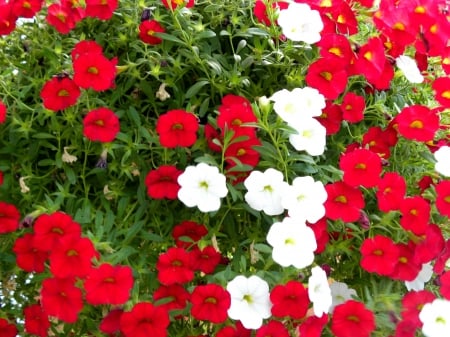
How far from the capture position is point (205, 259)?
1.19 m

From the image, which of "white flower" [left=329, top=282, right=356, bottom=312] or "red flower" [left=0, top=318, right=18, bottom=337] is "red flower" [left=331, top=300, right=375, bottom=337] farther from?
"red flower" [left=0, top=318, right=18, bottom=337]

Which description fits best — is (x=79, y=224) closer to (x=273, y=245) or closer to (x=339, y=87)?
(x=273, y=245)

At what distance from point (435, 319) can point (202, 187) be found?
0.41 metres

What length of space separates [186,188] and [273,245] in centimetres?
16

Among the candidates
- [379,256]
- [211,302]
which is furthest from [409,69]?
[211,302]

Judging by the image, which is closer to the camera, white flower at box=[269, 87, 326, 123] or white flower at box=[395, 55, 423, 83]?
white flower at box=[269, 87, 326, 123]

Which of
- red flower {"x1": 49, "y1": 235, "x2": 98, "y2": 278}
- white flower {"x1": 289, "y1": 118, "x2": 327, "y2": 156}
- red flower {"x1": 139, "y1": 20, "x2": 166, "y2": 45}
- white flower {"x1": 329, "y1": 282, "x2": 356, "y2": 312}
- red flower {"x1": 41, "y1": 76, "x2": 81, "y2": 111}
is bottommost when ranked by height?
A: white flower {"x1": 329, "y1": 282, "x2": 356, "y2": 312}

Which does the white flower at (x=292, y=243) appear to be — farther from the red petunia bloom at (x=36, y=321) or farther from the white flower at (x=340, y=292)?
the red petunia bloom at (x=36, y=321)

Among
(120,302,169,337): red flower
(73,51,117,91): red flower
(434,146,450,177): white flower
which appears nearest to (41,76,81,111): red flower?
(73,51,117,91): red flower

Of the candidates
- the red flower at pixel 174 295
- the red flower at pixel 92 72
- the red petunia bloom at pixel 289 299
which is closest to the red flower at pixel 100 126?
the red flower at pixel 92 72

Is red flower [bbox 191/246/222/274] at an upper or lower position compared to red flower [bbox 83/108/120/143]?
lower

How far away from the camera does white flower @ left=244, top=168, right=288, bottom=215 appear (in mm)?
1152

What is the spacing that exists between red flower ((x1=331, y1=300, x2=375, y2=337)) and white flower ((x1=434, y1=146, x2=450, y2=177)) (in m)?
0.28

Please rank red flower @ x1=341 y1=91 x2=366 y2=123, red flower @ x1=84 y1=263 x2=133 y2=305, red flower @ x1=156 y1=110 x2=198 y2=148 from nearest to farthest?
red flower @ x1=84 y1=263 x2=133 y2=305
red flower @ x1=156 y1=110 x2=198 y2=148
red flower @ x1=341 y1=91 x2=366 y2=123
